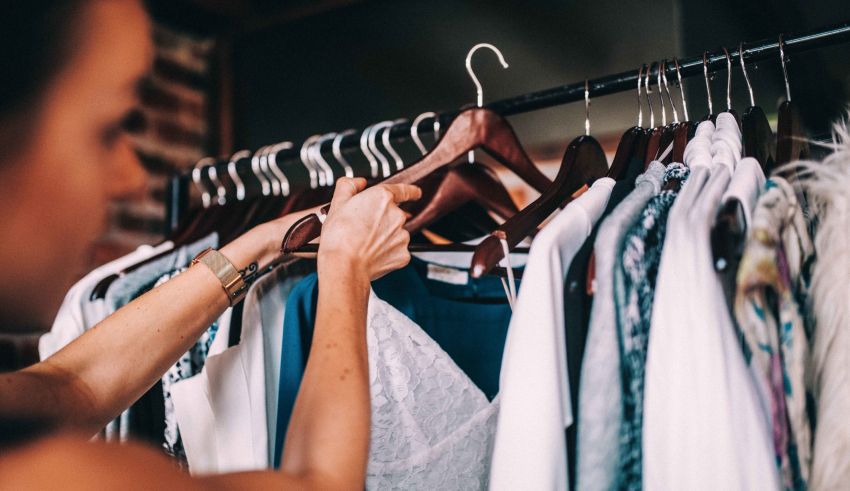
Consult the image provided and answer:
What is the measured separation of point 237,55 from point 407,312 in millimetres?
1229

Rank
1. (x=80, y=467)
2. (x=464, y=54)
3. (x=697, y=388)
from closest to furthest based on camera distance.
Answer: (x=80, y=467) → (x=697, y=388) → (x=464, y=54)

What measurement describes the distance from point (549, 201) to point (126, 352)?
0.50m

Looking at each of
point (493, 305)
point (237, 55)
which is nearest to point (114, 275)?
point (493, 305)

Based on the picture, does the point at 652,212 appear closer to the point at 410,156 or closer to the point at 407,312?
the point at 407,312

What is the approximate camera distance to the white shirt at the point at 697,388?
0.50 meters

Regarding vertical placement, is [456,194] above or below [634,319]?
above

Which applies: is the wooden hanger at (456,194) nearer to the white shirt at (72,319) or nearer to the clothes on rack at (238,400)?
the clothes on rack at (238,400)

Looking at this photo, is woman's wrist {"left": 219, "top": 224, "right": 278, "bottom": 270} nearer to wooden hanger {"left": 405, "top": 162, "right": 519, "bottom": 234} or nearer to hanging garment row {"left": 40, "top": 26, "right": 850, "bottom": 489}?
hanging garment row {"left": 40, "top": 26, "right": 850, "bottom": 489}

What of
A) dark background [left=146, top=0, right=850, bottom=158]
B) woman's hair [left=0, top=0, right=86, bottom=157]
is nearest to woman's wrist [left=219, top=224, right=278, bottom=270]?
woman's hair [left=0, top=0, right=86, bottom=157]

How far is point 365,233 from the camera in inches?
27.1

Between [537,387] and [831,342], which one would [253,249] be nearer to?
[537,387]

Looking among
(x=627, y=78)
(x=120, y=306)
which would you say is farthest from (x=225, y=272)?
(x=627, y=78)

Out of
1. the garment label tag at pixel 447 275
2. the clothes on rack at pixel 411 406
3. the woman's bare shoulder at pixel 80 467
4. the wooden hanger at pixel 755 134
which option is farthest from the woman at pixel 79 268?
the wooden hanger at pixel 755 134

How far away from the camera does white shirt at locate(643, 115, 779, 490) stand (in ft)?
1.64
